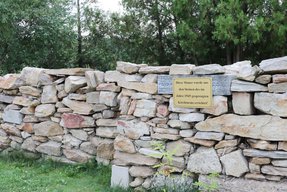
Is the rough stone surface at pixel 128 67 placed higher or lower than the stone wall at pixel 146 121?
higher

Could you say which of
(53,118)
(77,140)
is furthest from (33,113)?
(77,140)

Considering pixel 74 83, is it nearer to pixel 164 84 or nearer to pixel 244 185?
pixel 164 84

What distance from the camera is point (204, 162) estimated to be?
11.1ft

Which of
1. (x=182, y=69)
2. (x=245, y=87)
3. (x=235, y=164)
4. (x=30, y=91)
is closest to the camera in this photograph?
(x=245, y=87)

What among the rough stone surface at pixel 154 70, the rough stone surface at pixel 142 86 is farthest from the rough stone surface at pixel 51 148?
the rough stone surface at pixel 154 70

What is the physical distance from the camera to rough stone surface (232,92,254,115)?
10.3ft

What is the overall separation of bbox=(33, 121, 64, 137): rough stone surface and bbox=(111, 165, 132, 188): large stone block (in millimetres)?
1151

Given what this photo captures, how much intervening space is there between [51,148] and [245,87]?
2754mm

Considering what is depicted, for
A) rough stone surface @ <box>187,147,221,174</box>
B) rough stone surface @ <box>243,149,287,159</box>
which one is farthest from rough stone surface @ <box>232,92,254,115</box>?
rough stone surface @ <box>187,147,221,174</box>

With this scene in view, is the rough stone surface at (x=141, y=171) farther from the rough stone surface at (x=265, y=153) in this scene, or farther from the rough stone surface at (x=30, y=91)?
the rough stone surface at (x=30, y=91)

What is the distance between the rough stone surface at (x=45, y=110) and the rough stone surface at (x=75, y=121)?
21 cm

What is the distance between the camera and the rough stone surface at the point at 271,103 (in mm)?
3002

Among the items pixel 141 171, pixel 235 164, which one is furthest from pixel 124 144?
pixel 235 164

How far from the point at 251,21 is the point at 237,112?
2999 mm
